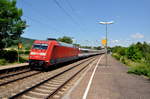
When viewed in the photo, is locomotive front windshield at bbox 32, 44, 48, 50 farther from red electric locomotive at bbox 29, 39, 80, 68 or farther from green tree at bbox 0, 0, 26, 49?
green tree at bbox 0, 0, 26, 49

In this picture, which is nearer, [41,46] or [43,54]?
[43,54]

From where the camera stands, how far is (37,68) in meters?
17.7

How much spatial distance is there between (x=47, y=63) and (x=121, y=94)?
954 cm

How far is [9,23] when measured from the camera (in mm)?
26344

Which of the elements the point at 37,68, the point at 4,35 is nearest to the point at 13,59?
the point at 4,35

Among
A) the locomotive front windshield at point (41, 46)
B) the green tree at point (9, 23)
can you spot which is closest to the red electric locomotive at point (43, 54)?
the locomotive front windshield at point (41, 46)

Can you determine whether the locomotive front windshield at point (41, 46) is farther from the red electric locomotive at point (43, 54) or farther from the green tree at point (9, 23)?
the green tree at point (9, 23)

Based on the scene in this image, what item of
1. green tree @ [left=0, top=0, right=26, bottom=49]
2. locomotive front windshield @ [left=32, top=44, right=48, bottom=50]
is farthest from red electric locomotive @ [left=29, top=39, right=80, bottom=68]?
green tree @ [left=0, top=0, right=26, bottom=49]

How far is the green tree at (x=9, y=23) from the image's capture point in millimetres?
25516

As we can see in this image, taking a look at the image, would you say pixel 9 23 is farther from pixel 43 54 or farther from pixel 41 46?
pixel 43 54

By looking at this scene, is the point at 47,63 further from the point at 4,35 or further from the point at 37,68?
the point at 4,35

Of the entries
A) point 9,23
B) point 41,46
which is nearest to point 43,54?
point 41,46

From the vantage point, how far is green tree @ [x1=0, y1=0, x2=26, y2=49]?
25516 millimetres

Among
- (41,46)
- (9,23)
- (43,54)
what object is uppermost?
(9,23)
